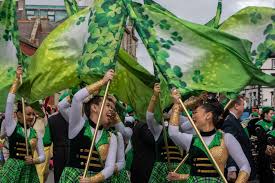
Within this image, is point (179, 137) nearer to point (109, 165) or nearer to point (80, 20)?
point (109, 165)

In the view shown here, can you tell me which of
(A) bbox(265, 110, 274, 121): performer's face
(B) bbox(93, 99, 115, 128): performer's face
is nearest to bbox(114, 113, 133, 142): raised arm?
(B) bbox(93, 99, 115, 128): performer's face

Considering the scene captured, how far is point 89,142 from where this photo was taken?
7695 millimetres

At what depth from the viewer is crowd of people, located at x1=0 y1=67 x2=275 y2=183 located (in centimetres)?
751

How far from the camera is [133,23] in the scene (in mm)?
8773

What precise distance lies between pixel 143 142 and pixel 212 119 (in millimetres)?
3913

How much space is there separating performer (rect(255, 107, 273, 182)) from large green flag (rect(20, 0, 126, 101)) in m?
5.36

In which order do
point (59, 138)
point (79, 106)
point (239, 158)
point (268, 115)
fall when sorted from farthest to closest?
point (268, 115), point (59, 138), point (79, 106), point (239, 158)

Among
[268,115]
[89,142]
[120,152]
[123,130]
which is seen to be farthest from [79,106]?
[268,115]

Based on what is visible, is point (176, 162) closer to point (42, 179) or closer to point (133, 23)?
point (133, 23)

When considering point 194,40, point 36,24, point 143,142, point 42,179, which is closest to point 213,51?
point 194,40

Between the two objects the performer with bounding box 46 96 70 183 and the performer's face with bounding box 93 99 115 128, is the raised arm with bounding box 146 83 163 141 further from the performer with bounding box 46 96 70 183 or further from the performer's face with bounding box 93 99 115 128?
the performer with bounding box 46 96 70 183

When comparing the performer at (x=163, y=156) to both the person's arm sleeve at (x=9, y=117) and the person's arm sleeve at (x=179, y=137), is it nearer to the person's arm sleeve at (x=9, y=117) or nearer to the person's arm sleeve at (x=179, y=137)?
the person's arm sleeve at (x=9, y=117)

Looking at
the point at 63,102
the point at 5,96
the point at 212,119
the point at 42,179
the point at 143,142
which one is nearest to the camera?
the point at 212,119

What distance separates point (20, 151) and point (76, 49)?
59.8 inches
